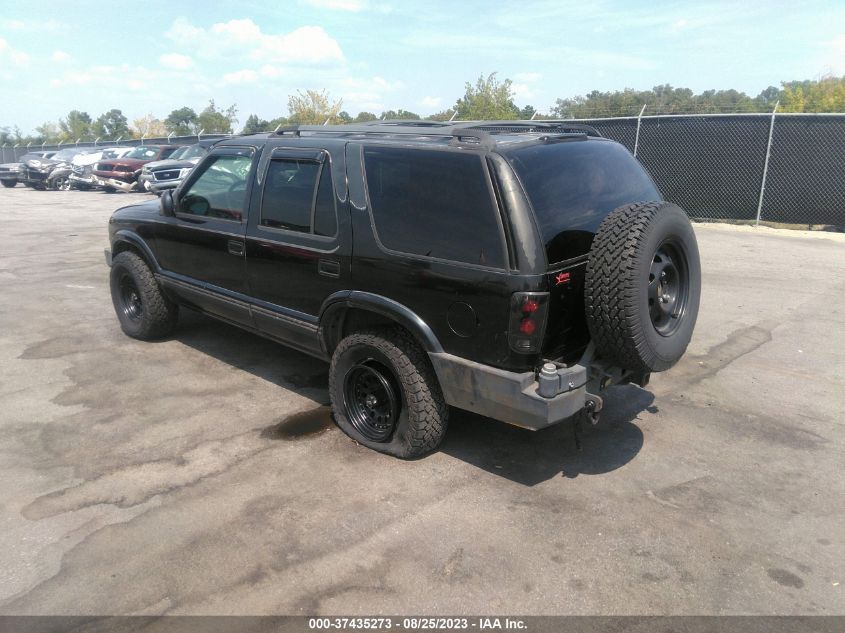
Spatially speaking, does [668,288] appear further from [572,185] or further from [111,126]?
[111,126]

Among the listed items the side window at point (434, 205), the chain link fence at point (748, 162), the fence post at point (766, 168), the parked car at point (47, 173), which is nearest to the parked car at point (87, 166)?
the parked car at point (47, 173)

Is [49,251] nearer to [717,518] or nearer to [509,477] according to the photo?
[509,477]

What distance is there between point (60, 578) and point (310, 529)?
3.68 feet

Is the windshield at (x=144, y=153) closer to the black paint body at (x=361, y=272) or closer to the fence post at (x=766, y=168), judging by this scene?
the fence post at (x=766, y=168)

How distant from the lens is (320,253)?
4.20 meters

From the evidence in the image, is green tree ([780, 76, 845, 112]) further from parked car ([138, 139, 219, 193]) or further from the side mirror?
the side mirror

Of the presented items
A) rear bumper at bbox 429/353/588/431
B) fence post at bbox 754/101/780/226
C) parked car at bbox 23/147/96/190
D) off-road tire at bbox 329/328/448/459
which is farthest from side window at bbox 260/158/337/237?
parked car at bbox 23/147/96/190

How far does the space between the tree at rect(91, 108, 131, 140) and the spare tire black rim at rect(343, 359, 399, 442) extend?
64246mm

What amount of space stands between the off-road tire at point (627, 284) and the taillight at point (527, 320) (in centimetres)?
30

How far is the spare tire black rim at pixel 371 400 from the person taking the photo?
3.97 meters

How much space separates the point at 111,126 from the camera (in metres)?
78.2

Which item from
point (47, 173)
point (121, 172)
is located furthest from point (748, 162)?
point (47, 173)

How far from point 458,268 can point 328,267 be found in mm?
1039

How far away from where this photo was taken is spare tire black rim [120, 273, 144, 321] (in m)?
6.18
